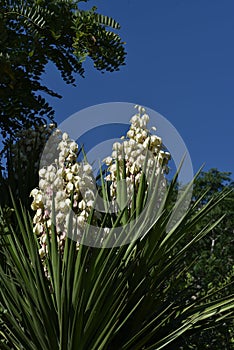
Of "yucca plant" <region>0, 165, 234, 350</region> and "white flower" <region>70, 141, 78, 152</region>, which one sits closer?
"yucca plant" <region>0, 165, 234, 350</region>

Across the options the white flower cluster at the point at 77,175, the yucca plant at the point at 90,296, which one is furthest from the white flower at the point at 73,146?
the yucca plant at the point at 90,296

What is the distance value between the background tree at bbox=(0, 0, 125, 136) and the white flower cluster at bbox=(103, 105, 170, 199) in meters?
0.55

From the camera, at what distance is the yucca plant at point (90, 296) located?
2680 millimetres

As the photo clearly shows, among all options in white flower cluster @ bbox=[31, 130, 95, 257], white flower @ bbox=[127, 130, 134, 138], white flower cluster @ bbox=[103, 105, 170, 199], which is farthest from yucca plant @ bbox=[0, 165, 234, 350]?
white flower @ bbox=[127, 130, 134, 138]

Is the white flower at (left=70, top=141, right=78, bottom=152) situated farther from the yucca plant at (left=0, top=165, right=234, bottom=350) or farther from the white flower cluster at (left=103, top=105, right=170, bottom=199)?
the yucca plant at (left=0, top=165, right=234, bottom=350)

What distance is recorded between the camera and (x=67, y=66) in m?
4.04

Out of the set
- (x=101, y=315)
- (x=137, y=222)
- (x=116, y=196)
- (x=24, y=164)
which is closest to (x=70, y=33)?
(x=24, y=164)

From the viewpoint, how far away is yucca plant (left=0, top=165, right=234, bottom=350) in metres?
2.68

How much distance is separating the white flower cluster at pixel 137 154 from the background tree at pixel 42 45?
1.80 ft

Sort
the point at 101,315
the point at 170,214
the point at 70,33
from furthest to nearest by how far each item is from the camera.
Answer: the point at 70,33, the point at 170,214, the point at 101,315

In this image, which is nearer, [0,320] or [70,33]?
[0,320]

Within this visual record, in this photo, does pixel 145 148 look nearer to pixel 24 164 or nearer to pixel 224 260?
pixel 24 164

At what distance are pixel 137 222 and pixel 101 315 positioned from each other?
635mm

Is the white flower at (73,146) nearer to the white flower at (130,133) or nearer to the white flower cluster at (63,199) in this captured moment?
the white flower cluster at (63,199)
